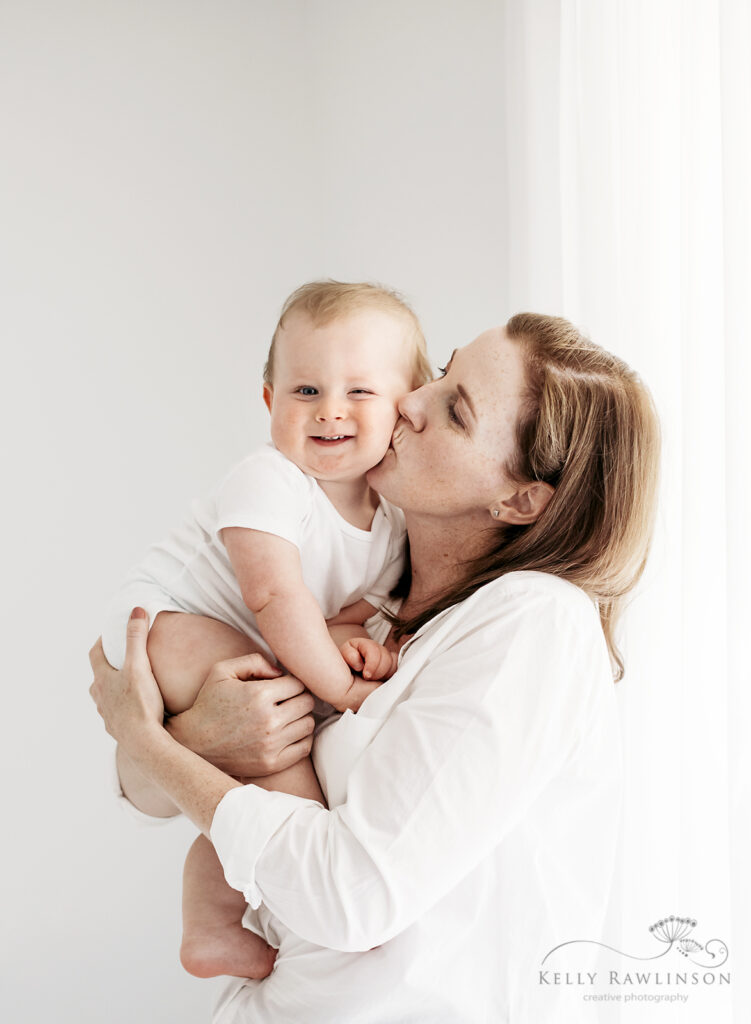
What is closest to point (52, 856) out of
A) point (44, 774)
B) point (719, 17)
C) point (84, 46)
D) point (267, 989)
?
point (44, 774)

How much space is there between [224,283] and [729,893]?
2205mm

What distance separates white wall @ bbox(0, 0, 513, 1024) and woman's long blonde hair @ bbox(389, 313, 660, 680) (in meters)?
0.99

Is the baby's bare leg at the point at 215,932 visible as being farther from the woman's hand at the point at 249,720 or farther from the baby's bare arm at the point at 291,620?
the baby's bare arm at the point at 291,620

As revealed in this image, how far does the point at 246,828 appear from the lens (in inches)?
40.9

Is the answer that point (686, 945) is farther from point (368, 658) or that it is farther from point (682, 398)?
point (682, 398)

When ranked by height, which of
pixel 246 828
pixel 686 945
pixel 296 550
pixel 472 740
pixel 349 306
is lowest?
pixel 686 945

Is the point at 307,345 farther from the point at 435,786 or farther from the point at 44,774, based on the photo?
the point at 44,774

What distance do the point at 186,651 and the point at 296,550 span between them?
0.23 metres

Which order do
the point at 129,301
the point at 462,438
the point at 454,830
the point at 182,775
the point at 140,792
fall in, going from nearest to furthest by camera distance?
1. the point at 454,830
2. the point at 182,775
3. the point at 462,438
4. the point at 140,792
5. the point at 129,301

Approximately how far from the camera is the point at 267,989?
1188 mm

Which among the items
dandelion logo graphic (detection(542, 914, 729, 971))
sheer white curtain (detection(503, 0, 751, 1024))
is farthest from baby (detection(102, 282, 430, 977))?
dandelion logo graphic (detection(542, 914, 729, 971))

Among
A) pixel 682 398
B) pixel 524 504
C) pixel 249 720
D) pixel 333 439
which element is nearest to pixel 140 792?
Answer: pixel 249 720

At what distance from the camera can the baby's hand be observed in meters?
1.24

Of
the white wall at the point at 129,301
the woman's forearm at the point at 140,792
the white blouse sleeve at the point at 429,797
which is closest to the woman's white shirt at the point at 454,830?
the white blouse sleeve at the point at 429,797
